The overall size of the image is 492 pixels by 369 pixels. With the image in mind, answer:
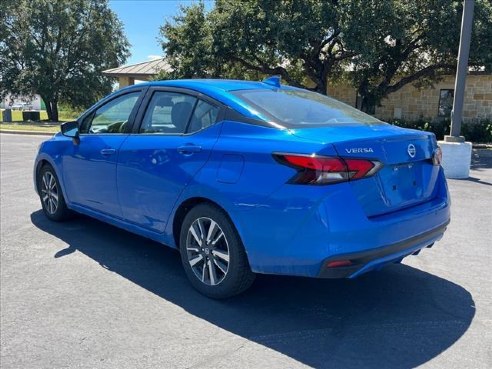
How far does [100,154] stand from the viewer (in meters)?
4.75

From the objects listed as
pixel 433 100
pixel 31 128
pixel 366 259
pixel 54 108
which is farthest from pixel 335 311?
pixel 54 108

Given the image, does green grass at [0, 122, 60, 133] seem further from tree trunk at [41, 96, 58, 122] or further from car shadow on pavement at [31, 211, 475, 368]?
car shadow on pavement at [31, 211, 475, 368]

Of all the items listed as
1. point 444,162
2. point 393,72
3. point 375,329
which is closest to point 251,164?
point 375,329

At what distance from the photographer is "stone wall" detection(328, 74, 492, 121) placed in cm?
2109

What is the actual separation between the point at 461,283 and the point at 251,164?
222cm

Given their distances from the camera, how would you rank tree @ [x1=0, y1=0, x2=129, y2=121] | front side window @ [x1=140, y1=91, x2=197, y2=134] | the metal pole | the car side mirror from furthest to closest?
tree @ [x1=0, y1=0, x2=129, y2=121] < the metal pole < the car side mirror < front side window @ [x1=140, y1=91, x2=197, y2=134]

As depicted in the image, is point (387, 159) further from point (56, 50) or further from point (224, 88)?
point (56, 50)

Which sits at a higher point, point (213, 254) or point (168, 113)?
point (168, 113)

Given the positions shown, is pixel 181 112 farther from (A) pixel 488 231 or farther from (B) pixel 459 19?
(B) pixel 459 19

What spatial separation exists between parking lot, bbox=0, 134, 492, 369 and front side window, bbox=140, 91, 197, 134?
131 centimetres

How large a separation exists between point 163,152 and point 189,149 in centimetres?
32

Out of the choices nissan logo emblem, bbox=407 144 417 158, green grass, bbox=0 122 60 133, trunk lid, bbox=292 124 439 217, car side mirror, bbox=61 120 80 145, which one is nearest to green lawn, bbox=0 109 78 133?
green grass, bbox=0 122 60 133

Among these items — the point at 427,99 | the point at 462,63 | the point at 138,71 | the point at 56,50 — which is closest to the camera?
the point at 462,63

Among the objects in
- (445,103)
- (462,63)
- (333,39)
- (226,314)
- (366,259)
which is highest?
(333,39)
